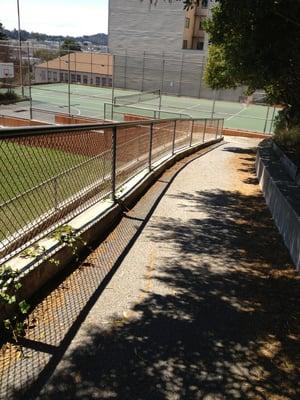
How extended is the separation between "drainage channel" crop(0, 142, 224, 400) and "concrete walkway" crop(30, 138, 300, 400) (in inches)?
3.5

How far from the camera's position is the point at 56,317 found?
11.8 feet

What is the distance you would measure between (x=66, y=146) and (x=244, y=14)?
343 cm

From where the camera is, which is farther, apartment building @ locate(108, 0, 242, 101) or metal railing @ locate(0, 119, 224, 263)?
apartment building @ locate(108, 0, 242, 101)

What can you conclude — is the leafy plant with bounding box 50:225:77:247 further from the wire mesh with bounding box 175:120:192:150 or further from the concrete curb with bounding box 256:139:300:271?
the wire mesh with bounding box 175:120:192:150

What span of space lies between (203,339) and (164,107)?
3417cm

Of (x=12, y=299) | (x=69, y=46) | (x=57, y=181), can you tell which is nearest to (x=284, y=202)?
(x=57, y=181)

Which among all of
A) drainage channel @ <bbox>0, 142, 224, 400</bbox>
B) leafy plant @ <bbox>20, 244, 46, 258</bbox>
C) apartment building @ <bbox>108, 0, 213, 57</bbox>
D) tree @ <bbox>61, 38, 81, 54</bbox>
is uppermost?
apartment building @ <bbox>108, 0, 213, 57</bbox>

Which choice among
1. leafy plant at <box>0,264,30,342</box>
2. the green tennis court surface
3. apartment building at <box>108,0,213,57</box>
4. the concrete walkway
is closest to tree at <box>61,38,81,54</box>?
the green tennis court surface

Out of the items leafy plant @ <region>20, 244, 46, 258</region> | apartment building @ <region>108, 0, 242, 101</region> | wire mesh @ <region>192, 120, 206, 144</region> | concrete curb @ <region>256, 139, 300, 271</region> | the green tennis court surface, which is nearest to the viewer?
leafy plant @ <region>20, 244, 46, 258</region>

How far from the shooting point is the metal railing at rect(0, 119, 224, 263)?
13.0 ft

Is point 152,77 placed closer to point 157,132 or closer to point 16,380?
point 157,132

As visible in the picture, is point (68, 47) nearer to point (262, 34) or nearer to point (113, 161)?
point (262, 34)

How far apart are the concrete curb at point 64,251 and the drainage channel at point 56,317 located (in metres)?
0.11

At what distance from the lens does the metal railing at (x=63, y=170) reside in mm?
3957
